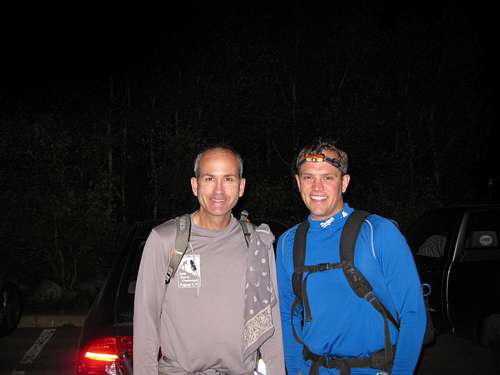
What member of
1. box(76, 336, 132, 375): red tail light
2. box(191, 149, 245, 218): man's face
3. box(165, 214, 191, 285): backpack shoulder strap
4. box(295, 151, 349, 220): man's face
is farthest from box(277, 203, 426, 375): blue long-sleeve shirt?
box(76, 336, 132, 375): red tail light

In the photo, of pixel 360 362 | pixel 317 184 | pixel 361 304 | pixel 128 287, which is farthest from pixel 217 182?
pixel 128 287

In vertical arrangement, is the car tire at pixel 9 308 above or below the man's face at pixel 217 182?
below

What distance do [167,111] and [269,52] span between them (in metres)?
4.17

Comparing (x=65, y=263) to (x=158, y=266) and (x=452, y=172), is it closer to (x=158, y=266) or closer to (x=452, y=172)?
(x=158, y=266)

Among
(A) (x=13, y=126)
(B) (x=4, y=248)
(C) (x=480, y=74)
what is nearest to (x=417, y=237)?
(B) (x=4, y=248)

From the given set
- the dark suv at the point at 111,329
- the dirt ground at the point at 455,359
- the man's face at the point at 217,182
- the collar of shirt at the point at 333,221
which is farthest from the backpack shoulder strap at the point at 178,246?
the dirt ground at the point at 455,359

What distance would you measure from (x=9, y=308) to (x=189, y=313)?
623cm

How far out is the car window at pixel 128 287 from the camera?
2.95 metres

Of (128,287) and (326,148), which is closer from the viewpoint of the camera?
(326,148)

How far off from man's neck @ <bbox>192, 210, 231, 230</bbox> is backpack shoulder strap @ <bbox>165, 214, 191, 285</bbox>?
0.12 metres

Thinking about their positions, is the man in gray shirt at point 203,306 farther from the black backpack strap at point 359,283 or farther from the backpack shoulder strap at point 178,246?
the black backpack strap at point 359,283

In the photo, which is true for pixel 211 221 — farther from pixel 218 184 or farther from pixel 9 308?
pixel 9 308

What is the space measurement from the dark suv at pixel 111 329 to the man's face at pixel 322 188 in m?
1.33

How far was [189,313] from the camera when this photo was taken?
2154 millimetres
